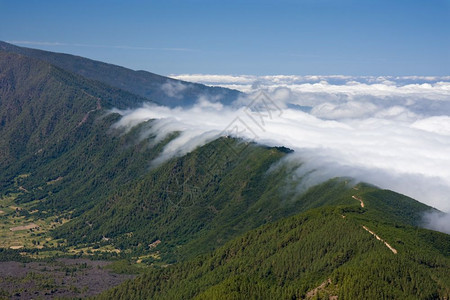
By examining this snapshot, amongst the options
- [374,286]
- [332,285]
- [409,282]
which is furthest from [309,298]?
[409,282]

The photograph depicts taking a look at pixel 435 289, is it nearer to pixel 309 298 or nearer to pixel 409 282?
pixel 409 282

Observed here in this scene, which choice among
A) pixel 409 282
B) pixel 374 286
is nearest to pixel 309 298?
pixel 374 286

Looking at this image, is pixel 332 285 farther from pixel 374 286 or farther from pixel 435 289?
pixel 435 289

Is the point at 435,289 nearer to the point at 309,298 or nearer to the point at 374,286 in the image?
the point at 374,286

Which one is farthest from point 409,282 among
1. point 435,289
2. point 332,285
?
point 332,285

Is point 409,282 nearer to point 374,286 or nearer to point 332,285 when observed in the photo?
point 374,286

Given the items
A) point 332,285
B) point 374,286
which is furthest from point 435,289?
point 332,285
